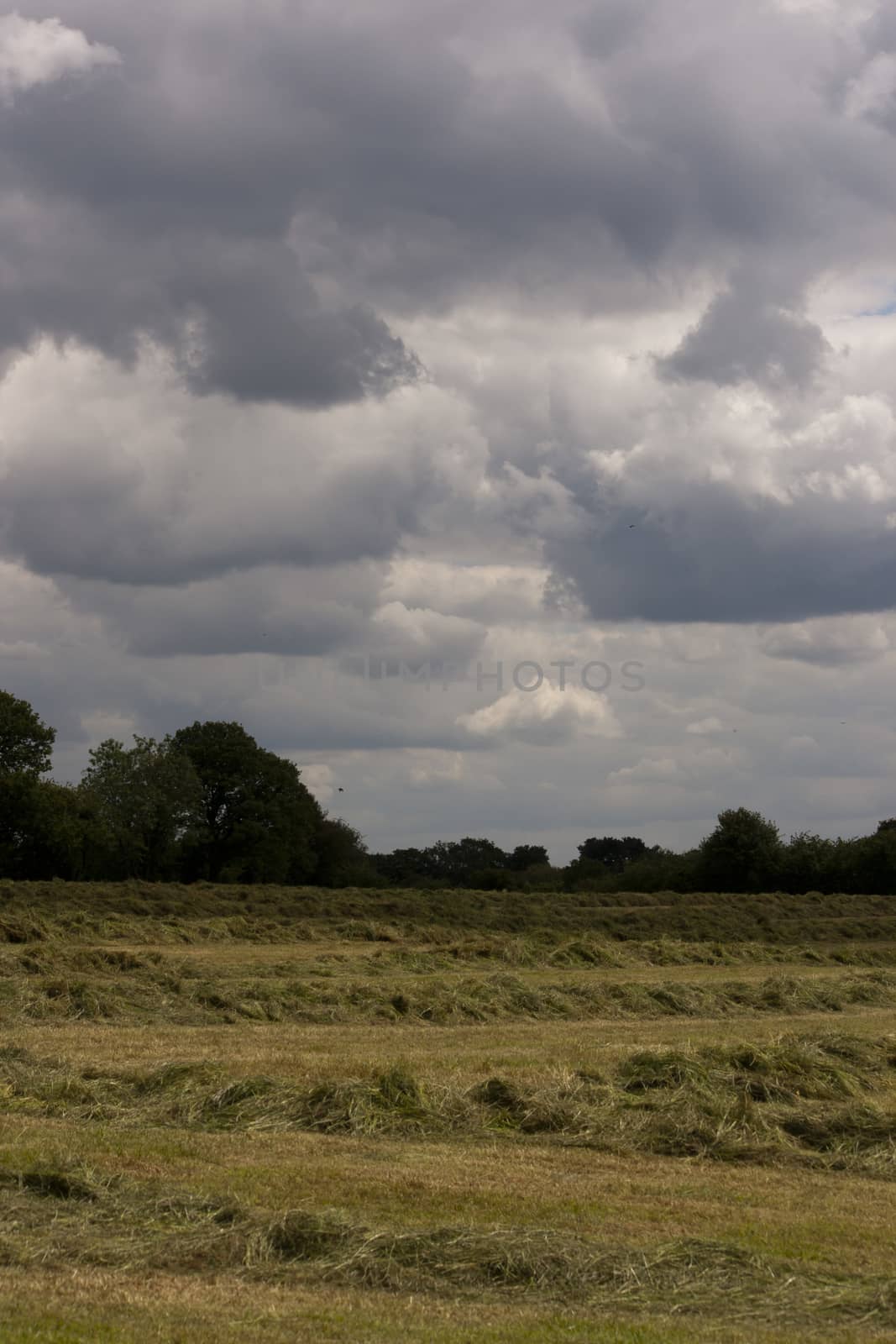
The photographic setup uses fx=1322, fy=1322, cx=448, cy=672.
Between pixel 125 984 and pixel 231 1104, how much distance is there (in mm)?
10011

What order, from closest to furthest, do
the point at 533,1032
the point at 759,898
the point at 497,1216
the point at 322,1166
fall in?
the point at 497,1216, the point at 322,1166, the point at 533,1032, the point at 759,898

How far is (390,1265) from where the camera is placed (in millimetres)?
8320

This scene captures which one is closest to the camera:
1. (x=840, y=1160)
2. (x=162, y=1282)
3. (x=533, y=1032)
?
(x=162, y=1282)

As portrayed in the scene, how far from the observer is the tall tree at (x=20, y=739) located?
70188 mm

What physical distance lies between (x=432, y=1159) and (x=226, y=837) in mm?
79226

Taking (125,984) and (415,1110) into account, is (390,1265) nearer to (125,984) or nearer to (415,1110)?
(415,1110)

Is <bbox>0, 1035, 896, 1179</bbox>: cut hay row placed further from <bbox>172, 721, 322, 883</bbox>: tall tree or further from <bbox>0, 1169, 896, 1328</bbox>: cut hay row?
<bbox>172, 721, 322, 883</bbox>: tall tree

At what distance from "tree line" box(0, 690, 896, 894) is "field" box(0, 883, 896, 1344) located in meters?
46.9

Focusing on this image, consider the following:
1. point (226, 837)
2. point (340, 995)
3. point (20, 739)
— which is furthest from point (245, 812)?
point (340, 995)

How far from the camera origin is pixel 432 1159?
11.4 m

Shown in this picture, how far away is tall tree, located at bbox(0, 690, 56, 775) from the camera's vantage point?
70.2 meters

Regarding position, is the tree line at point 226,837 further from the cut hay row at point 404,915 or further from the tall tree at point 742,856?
the cut hay row at point 404,915

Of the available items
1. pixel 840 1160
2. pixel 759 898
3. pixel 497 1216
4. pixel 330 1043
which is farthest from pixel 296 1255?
pixel 759 898

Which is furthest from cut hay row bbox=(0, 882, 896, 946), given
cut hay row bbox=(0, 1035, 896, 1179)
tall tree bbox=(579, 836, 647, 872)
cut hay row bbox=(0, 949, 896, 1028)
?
tall tree bbox=(579, 836, 647, 872)
